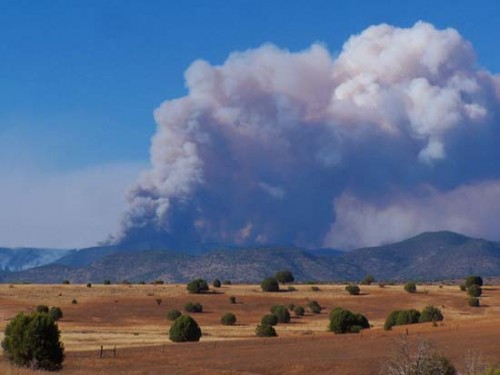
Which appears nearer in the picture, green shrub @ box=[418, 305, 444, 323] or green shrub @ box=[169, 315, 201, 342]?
green shrub @ box=[169, 315, 201, 342]

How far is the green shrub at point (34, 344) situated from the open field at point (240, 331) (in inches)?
57.8

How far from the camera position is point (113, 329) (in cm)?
9894

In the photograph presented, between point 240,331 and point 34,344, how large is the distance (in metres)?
47.3

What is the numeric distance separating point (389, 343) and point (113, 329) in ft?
154

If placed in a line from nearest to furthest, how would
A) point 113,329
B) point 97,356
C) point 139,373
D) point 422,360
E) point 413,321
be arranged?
point 422,360
point 139,373
point 97,356
point 413,321
point 113,329

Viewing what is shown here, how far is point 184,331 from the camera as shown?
7875 cm

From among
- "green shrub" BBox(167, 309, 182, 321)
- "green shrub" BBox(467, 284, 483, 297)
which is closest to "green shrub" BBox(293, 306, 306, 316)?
"green shrub" BBox(167, 309, 182, 321)

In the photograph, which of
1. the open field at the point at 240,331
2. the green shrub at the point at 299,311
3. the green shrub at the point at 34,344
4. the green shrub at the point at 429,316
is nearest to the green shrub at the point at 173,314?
the open field at the point at 240,331

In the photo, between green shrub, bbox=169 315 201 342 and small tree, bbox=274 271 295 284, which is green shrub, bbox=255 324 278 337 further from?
small tree, bbox=274 271 295 284

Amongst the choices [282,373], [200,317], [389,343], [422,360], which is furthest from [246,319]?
[422,360]

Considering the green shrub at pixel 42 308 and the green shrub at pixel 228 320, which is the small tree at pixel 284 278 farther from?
the green shrub at pixel 42 308

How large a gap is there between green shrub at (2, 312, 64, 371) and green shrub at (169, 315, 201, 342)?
90.5 ft

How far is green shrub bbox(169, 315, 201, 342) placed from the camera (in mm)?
78562

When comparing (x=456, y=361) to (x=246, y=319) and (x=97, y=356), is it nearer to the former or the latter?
(x=97, y=356)
